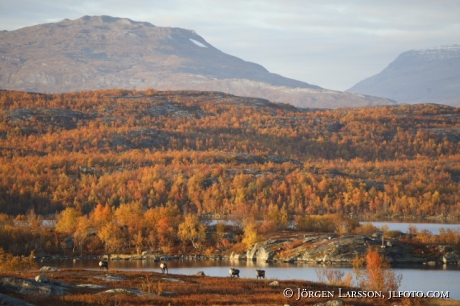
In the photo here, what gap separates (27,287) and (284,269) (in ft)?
173

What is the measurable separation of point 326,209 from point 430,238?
78725 millimetres

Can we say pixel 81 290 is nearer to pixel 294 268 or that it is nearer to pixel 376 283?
pixel 376 283

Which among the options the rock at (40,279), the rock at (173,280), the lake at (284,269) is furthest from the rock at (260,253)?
the rock at (40,279)

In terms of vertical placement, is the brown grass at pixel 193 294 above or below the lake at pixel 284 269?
above

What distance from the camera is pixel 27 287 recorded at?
4634 cm

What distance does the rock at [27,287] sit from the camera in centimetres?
4578

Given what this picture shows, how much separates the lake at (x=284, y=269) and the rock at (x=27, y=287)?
34.1 meters

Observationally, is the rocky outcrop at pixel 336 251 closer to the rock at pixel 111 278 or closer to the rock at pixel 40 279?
the rock at pixel 111 278

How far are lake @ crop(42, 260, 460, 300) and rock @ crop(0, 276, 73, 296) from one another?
34.1 meters

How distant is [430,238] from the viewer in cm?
11400

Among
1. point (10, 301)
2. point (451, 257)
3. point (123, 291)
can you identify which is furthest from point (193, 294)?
point (451, 257)

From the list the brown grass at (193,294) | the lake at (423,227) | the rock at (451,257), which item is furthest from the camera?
the lake at (423,227)

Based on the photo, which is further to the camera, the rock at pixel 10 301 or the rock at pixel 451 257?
the rock at pixel 451 257

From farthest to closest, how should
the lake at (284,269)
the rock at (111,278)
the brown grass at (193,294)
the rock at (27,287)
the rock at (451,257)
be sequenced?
the rock at (451,257) < the lake at (284,269) < the rock at (111,278) < the rock at (27,287) < the brown grass at (193,294)
